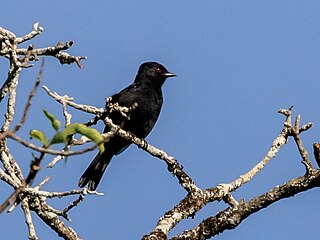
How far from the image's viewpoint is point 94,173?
8.64m

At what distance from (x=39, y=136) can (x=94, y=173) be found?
6.58 metres

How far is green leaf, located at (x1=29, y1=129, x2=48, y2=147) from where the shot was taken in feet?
6.76

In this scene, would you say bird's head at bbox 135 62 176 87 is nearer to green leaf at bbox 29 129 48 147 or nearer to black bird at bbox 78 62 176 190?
black bird at bbox 78 62 176 190

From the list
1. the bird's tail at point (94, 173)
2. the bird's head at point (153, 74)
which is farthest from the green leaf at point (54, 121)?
the bird's head at point (153, 74)

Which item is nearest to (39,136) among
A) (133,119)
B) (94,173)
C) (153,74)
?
(94,173)

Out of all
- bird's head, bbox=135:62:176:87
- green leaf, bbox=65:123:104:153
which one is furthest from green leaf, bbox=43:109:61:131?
bird's head, bbox=135:62:176:87

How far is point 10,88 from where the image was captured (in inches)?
150

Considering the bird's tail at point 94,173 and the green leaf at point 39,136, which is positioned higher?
the bird's tail at point 94,173

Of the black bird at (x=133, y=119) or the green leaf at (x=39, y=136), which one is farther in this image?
the black bird at (x=133, y=119)

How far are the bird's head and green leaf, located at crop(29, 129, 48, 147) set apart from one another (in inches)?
306

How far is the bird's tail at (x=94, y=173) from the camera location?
853cm

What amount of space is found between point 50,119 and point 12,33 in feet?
7.43

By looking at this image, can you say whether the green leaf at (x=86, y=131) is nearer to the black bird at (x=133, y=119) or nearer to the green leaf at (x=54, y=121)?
the green leaf at (x=54, y=121)

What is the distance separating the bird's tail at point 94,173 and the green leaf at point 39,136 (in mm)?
6188
